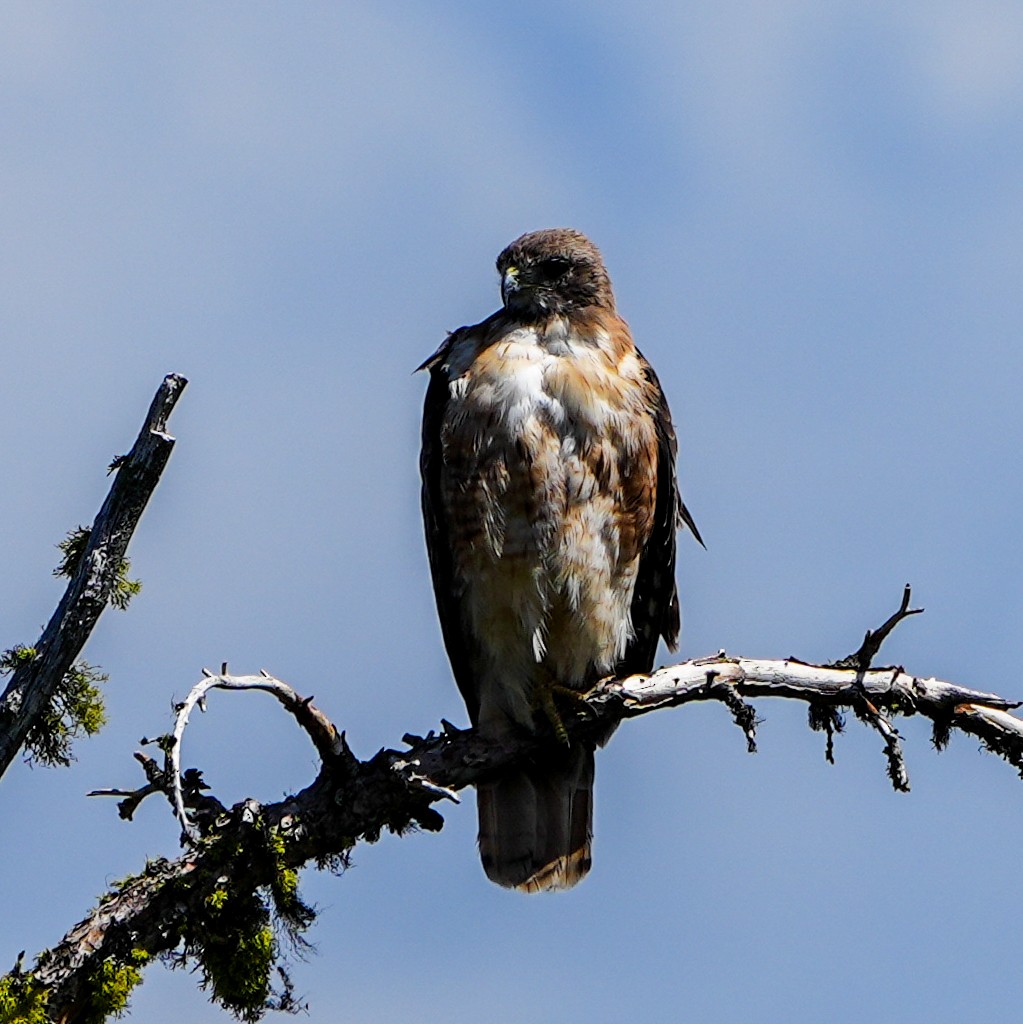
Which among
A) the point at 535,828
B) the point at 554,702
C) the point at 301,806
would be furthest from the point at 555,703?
the point at 301,806

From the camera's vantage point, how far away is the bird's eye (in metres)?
6.67

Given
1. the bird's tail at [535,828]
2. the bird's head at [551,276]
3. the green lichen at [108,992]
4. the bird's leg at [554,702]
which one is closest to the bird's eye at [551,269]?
the bird's head at [551,276]

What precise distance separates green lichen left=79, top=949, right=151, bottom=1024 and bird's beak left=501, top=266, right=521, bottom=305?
10.9 ft

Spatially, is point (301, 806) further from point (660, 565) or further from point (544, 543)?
point (660, 565)

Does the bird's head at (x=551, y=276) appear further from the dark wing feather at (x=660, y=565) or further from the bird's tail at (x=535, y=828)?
the bird's tail at (x=535, y=828)

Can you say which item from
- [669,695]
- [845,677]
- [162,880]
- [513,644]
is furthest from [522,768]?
[162,880]

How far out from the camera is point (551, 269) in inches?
263

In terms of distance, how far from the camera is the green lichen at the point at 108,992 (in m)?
4.28

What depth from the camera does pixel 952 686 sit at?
5371mm

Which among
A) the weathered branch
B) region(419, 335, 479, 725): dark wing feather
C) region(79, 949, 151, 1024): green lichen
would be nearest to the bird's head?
region(419, 335, 479, 725): dark wing feather

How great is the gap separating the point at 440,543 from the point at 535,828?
3.82 feet

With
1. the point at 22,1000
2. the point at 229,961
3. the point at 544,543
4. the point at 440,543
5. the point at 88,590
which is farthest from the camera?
the point at 440,543

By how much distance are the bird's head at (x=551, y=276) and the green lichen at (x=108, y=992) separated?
10.7 ft

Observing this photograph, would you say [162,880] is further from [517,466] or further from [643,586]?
[643,586]
